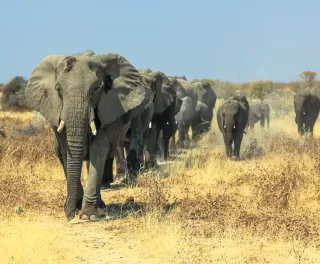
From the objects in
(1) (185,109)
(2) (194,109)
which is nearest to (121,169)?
(1) (185,109)

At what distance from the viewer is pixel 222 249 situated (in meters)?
7.46

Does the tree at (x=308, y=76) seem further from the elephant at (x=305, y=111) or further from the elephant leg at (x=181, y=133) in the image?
the elephant leg at (x=181, y=133)

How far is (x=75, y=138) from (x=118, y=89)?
1.41 meters

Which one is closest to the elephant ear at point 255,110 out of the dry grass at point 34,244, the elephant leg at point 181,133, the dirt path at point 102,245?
the elephant leg at point 181,133

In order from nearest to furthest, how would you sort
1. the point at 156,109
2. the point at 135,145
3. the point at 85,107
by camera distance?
the point at 85,107, the point at 135,145, the point at 156,109

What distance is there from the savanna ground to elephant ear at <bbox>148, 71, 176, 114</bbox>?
2.63 meters

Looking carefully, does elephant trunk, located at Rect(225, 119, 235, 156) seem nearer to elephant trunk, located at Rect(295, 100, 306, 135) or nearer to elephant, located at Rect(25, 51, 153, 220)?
elephant trunk, located at Rect(295, 100, 306, 135)

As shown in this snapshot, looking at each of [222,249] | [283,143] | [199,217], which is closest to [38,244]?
[222,249]

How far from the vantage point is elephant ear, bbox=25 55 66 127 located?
9328 mm

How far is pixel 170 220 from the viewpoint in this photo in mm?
8688

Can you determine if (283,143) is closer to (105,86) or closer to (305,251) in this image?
(105,86)

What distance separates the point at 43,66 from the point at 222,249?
4.05 meters

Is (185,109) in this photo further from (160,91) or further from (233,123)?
(160,91)

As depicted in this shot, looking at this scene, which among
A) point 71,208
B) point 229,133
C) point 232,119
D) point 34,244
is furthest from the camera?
point 232,119
